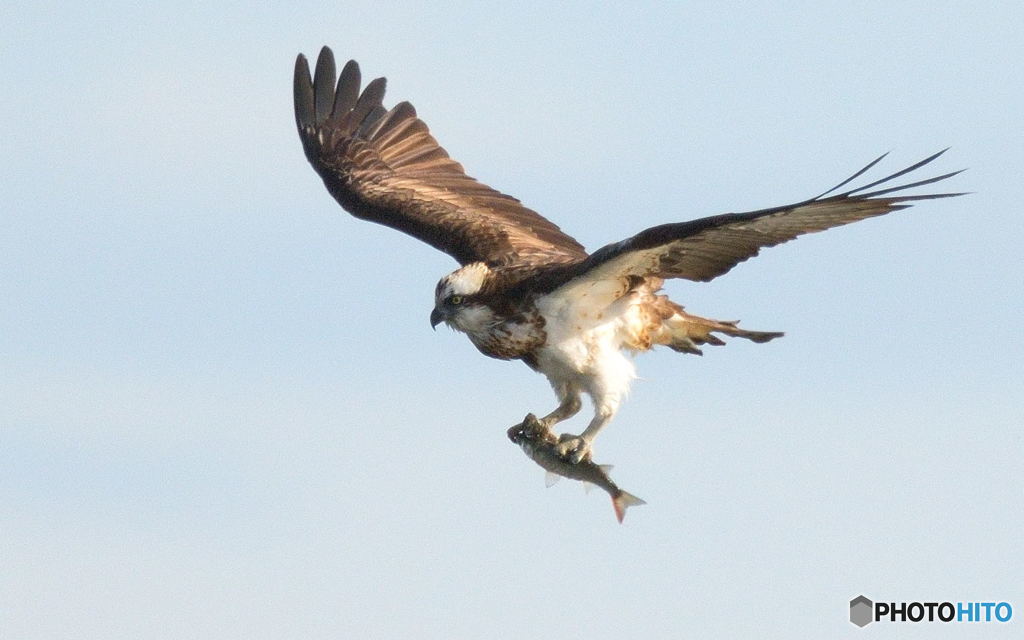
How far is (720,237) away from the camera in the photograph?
11852 millimetres

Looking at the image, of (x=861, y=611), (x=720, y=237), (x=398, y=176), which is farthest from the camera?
(x=398, y=176)

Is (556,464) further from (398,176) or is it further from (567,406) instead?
(398,176)

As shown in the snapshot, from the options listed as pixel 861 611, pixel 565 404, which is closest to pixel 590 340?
pixel 565 404

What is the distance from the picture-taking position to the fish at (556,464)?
12281mm

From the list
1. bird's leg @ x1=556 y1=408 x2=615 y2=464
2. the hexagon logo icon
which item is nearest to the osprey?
bird's leg @ x1=556 y1=408 x2=615 y2=464

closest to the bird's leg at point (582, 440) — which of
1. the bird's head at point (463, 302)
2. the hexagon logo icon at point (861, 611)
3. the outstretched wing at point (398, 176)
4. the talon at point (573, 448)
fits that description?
the talon at point (573, 448)

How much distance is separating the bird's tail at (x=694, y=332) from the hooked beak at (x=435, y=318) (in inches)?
60.9

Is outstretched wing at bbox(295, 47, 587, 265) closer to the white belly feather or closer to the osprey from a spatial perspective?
the osprey

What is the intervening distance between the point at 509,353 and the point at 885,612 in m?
4.01

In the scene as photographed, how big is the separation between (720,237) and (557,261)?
178cm

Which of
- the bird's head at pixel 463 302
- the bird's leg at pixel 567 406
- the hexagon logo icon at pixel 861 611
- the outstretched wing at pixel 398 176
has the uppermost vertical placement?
the outstretched wing at pixel 398 176

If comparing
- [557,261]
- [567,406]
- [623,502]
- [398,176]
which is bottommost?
[623,502]

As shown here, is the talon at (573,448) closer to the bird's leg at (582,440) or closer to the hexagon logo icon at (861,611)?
the bird's leg at (582,440)

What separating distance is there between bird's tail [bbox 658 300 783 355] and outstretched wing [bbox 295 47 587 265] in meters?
1.25
